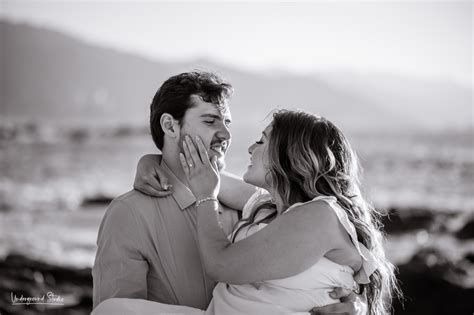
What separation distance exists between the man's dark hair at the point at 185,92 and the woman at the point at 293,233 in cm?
38

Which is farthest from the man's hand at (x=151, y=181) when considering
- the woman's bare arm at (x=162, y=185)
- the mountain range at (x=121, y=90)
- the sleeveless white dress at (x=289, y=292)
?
the mountain range at (x=121, y=90)

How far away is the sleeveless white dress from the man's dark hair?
102 centimetres

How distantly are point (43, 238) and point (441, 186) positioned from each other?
56.4 ft

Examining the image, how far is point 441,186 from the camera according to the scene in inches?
934

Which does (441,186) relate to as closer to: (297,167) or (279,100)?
(297,167)

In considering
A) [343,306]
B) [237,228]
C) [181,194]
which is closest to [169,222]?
[181,194]

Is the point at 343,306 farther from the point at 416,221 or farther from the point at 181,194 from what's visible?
the point at 416,221

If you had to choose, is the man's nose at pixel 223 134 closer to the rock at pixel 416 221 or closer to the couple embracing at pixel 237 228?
the couple embracing at pixel 237 228

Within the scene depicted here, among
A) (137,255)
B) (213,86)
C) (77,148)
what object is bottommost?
(77,148)

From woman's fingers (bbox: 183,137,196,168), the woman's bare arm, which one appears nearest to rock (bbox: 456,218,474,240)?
the woman's bare arm

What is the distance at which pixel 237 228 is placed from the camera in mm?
3105

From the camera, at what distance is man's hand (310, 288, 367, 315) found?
8.84 ft

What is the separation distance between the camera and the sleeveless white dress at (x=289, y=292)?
2621 mm

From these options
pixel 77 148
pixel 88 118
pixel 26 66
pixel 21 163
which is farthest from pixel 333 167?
pixel 26 66
